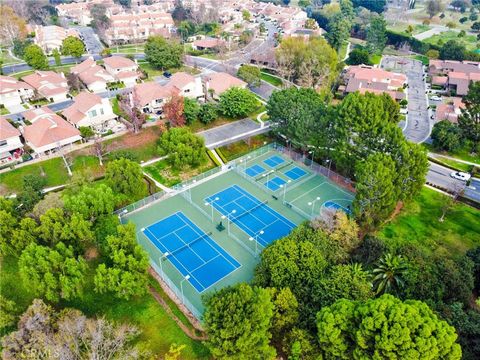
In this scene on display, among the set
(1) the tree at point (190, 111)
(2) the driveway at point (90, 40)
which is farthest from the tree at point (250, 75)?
(2) the driveway at point (90, 40)

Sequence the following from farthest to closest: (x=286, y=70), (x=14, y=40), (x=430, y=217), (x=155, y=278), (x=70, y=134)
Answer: (x=14, y=40), (x=286, y=70), (x=70, y=134), (x=430, y=217), (x=155, y=278)

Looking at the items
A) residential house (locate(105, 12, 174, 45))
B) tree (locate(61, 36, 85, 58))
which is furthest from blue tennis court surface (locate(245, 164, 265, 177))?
residential house (locate(105, 12, 174, 45))

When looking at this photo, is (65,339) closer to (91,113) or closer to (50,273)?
(50,273)

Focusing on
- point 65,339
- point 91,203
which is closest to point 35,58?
point 91,203

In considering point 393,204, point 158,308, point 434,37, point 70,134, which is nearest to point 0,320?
point 158,308

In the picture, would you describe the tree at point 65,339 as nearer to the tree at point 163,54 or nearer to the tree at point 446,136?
the tree at point 446,136

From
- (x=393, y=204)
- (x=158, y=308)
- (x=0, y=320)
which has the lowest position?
(x=158, y=308)

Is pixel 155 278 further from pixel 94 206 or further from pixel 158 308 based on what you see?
pixel 94 206

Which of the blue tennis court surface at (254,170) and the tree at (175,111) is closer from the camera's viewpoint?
the blue tennis court surface at (254,170)

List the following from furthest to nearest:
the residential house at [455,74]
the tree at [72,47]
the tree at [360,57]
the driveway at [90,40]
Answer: the driveway at [90,40] → the tree at [360,57] → the tree at [72,47] → the residential house at [455,74]
